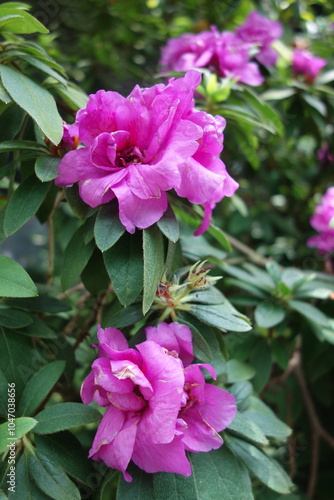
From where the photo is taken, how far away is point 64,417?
0.71 m

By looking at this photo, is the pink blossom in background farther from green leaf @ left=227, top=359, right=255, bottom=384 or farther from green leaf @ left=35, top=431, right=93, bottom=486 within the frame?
green leaf @ left=35, top=431, right=93, bottom=486

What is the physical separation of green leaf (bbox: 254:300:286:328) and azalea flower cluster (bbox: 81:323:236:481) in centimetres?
34

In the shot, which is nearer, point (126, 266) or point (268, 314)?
point (126, 266)

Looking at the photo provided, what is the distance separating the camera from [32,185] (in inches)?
30.1

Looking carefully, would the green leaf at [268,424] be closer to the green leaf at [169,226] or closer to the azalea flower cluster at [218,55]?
the green leaf at [169,226]

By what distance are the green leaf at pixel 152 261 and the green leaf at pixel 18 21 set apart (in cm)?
35

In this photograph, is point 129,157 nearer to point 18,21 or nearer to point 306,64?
point 18,21

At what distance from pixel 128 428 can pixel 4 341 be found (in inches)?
10.4

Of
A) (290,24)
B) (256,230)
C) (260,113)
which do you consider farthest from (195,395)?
(290,24)

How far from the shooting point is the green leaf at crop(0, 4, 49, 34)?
0.76 metres

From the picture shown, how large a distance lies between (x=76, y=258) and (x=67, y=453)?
275mm

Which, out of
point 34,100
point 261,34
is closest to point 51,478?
point 34,100

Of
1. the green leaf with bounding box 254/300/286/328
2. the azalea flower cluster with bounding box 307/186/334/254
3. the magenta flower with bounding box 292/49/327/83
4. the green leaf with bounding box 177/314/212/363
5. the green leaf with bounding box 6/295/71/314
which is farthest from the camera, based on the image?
the magenta flower with bounding box 292/49/327/83

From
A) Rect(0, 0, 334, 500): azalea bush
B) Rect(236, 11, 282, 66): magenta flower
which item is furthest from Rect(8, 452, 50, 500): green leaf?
Rect(236, 11, 282, 66): magenta flower
